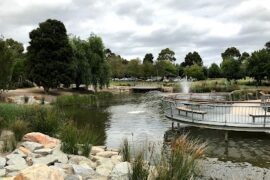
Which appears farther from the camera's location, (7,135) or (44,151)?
(7,135)

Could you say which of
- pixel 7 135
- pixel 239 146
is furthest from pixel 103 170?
pixel 239 146

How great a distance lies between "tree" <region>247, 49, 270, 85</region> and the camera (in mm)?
63822

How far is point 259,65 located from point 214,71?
36319 millimetres

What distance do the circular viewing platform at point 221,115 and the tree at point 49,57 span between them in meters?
24.1

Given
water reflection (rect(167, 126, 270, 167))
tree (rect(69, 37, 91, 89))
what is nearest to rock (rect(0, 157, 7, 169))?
water reflection (rect(167, 126, 270, 167))

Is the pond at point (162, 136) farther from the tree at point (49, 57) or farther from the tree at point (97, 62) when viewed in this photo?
the tree at point (97, 62)

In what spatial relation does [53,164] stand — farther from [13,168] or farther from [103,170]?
[103,170]

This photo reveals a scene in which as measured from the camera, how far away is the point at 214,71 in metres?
101

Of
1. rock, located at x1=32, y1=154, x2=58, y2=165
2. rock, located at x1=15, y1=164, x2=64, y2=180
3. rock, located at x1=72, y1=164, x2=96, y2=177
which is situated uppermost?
rock, located at x1=15, y1=164, x2=64, y2=180

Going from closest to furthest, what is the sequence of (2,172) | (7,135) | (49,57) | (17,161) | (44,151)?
(2,172), (17,161), (44,151), (7,135), (49,57)

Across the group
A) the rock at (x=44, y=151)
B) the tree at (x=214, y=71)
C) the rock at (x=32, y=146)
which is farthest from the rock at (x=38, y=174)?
the tree at (x=214, y=71)

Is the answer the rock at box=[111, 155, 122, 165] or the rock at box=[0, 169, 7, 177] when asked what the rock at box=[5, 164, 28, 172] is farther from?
the rock at box=[111, 155, 122, 165]

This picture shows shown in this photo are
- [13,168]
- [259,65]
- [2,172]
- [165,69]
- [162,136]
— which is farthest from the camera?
[165,69]

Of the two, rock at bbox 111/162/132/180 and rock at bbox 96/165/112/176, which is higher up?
rock at bbox 111/162/132/180
